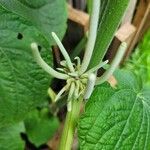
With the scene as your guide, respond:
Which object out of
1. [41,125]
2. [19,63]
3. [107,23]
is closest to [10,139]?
[41,125]

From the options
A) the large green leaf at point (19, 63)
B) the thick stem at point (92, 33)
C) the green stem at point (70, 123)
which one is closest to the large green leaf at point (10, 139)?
the large green leaf at point (19, 63)

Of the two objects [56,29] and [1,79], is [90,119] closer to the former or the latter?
[1,79]

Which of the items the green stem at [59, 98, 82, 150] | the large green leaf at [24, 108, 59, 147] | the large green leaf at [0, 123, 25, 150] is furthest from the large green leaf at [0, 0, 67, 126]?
the large green leaf at [24, 108, 59, 147]

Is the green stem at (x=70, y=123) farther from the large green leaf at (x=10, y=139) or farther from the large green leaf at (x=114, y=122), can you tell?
the large green leaf at (x=10, y=139)

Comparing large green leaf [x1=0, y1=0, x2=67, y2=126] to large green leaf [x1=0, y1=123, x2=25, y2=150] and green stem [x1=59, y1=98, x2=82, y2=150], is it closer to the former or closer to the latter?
green stem [x1=59, y1=98, x2=82, y2=150]

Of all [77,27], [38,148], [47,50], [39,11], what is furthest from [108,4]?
[38,148]

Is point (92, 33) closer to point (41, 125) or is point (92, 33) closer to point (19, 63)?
point (19, 63)
